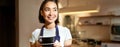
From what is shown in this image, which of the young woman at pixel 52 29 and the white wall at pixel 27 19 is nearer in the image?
the young woman at pixel 52 29

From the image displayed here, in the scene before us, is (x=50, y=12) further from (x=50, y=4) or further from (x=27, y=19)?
(x=27, y=19)

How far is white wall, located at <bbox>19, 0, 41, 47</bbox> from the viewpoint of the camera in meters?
1.20

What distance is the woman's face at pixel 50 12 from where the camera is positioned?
1007 mm

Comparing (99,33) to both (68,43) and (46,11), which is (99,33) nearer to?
(68,43)


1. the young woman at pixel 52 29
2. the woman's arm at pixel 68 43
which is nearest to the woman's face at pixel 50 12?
the young woman at pixel 52 29

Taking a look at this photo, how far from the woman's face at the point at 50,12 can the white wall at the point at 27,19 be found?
156 millimetres

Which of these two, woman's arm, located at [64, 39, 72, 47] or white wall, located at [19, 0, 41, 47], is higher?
white wall, located at [19, 0, 41, 47]

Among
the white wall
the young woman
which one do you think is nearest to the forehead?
the young woman

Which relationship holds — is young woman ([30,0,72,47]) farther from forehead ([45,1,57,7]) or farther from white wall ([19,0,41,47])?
white wall ([19,0,41,47])

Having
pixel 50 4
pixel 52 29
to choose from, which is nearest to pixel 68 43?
pixel 52 29

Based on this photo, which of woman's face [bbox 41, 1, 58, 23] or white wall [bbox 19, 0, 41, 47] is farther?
white wall [bbox 19, 0, 41, 47]

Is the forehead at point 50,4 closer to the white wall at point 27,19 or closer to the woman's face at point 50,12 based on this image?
the woman's face at point 50,12

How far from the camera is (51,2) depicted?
102cm
